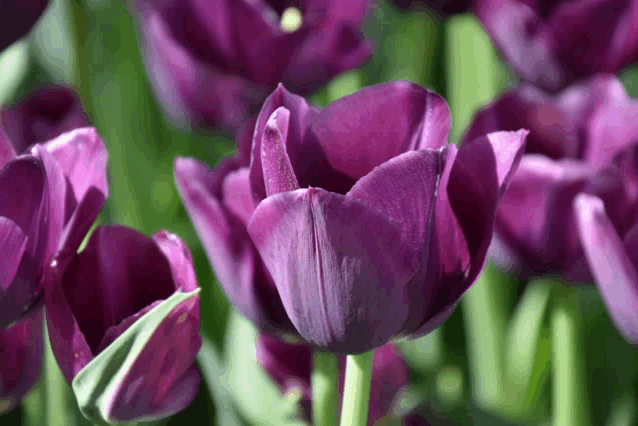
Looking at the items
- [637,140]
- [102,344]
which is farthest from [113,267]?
[637,140]

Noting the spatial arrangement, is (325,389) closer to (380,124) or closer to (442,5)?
(380,124)

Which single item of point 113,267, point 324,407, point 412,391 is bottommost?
point 412,391

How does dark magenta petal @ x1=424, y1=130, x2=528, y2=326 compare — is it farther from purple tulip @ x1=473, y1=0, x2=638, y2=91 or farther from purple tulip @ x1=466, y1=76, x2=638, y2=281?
purple tulip @ x1=473, y1=0, x2=638, y2=91

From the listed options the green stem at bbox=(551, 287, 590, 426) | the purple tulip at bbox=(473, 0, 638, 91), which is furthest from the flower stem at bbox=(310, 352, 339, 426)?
the purple tulip at bbox=(473, 0, 638, 91)

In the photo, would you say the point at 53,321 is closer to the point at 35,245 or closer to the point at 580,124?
the point at 35,245

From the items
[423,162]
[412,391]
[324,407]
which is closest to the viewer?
[423,162]
